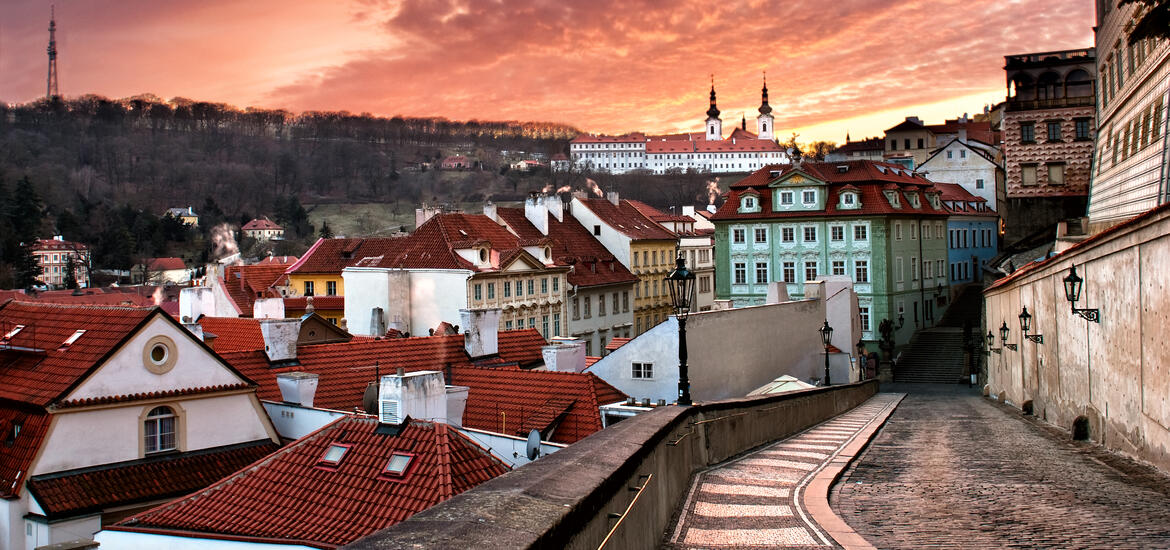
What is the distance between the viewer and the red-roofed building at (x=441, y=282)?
143 feet

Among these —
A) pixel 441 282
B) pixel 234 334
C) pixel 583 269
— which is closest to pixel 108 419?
pixel 234 334

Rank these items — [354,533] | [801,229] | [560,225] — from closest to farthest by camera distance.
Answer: [354,533], [801,229], [560,225]

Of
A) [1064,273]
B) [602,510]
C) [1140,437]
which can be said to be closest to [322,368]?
[1064,273]

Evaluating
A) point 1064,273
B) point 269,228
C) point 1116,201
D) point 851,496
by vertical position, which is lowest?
point 851,496

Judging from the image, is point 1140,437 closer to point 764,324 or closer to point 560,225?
point 764,324

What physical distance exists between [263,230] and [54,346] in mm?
124544

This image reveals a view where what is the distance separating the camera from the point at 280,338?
24859 millimetres

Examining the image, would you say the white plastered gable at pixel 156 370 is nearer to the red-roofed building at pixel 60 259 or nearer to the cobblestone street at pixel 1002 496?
the cobblestone street at pixel 1002 496

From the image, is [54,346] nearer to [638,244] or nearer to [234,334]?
[234,334]

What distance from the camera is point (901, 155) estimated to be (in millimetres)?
90562

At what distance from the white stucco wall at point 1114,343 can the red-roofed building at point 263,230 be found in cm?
12663

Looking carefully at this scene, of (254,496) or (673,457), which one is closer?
(673,457)

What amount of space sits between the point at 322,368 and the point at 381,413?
28.9 ft

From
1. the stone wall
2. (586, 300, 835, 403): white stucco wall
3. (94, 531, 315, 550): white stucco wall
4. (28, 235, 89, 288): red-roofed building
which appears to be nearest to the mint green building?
(586, 300, 835, 403): white stucco wall
